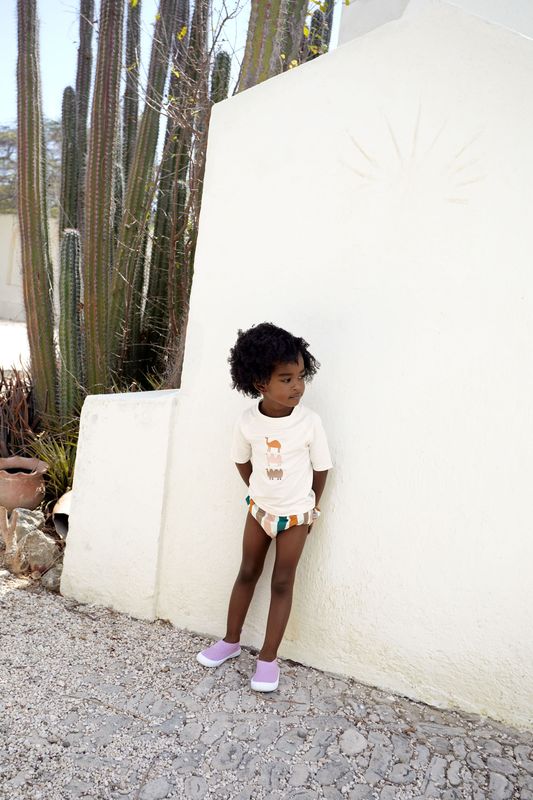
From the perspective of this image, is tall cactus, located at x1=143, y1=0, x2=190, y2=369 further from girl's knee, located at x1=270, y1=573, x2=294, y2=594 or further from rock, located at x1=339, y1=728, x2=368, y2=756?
rock, located at x1=339, y1=728, x2=368, y2=756

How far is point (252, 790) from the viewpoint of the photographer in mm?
2156

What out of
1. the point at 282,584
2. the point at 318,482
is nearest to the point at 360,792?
the point at 282,584

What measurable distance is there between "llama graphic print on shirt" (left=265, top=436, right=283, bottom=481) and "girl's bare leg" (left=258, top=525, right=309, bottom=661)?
224 millimetres

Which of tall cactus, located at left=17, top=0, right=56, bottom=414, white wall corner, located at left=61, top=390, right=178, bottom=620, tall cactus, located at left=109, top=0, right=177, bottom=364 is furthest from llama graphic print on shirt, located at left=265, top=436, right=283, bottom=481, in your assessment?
tall cactus, located at left=17, top=0, right=56, bottom=414

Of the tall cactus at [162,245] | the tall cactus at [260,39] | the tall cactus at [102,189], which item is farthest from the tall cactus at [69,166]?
the tall cactus at [260,39]

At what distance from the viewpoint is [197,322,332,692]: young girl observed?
2469mm

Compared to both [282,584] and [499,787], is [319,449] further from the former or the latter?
[499,787]

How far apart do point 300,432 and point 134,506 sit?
40.1 inches

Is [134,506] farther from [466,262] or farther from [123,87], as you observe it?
[123,87]

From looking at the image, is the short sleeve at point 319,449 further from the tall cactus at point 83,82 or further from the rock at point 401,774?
the tall cactus at point 83,82

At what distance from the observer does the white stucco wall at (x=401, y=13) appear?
3.82m

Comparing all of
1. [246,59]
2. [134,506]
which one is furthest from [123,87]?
[134,506]

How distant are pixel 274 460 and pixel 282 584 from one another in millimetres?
502

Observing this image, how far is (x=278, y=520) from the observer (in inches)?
103
